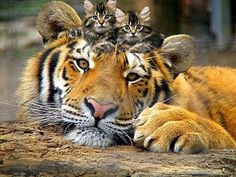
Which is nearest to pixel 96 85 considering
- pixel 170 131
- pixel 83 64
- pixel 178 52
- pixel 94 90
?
pixel 94 90

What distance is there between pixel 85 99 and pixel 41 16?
0.41 m

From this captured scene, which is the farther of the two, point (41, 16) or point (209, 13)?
point (209, 13)

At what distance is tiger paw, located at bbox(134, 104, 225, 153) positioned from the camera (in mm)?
2486

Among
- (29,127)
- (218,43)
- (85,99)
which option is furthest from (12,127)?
(218,43)

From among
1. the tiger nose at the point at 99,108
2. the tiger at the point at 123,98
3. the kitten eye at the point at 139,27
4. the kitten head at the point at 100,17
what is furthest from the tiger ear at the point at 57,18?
the tiger nose at the point at 99,108

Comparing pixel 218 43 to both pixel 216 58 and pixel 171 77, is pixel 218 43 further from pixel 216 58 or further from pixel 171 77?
pixel 171 77

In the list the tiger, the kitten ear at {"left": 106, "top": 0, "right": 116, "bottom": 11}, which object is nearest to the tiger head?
the tiger

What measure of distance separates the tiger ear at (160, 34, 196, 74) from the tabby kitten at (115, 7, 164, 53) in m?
0.08

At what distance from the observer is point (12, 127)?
2.74 metres

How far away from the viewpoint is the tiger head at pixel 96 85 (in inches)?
100

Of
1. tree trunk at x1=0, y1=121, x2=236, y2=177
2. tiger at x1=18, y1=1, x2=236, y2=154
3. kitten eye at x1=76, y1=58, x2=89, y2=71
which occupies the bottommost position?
tree trunk at x1=0, y1=121, x2=236, y2=177

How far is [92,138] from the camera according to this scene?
2.56m

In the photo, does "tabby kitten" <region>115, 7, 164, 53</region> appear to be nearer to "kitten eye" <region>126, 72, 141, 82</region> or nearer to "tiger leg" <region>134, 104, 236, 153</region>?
"kitten eye" <region>126, 72, 141, 82</region>

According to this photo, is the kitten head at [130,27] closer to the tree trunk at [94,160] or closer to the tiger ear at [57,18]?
the tiger ear at [57,18]
